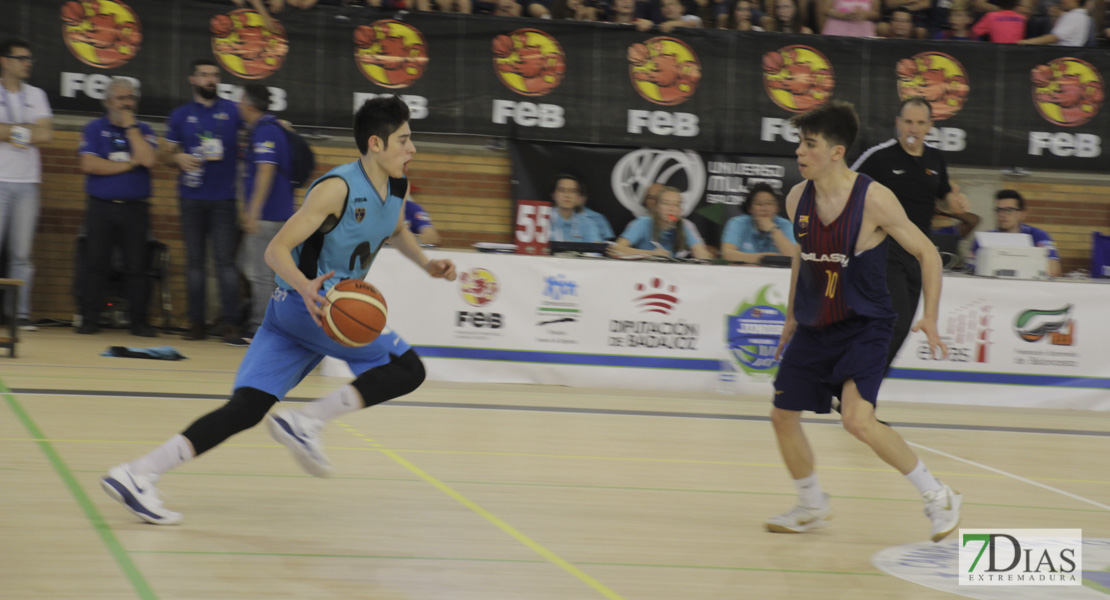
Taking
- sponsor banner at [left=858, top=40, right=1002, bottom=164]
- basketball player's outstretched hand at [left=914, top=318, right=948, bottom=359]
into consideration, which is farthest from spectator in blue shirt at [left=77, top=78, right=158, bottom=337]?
basketball player's outstretched hand at [left=914, top=318, right=948, bottom=359]

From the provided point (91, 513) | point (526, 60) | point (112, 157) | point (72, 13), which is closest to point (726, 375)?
point (526, 60)

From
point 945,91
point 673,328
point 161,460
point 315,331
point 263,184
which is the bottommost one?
point 673,328

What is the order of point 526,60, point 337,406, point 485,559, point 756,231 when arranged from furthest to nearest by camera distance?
1. point 526,60
2. point 756,231
3. point 337,406
4. point 485,559

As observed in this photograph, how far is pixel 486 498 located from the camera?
5020 millimetres

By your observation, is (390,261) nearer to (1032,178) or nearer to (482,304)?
(482,304)

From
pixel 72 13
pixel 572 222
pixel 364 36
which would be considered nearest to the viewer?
pixel 572 222

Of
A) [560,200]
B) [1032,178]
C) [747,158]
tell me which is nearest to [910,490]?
[560,200]

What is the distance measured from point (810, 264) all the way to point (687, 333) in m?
4.63

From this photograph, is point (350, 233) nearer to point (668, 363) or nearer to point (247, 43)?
point (668, 363)

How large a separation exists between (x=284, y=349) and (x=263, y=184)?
19.6 feet

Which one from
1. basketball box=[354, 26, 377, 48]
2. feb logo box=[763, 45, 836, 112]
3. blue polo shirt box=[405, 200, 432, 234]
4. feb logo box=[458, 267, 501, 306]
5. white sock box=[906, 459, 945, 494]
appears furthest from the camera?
feb logo box=[763, 45, 836, 112]

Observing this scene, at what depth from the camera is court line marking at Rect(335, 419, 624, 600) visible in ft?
12.2

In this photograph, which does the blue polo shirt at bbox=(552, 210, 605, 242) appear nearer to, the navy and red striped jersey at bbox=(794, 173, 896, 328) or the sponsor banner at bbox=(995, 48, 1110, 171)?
the sponsor banner at bbox=(995, 48, 1110, 171)

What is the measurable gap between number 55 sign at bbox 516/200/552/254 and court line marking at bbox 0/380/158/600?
4.33m
